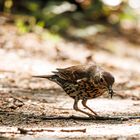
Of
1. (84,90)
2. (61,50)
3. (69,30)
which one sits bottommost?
(84,90)

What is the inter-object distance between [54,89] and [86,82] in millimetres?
2195

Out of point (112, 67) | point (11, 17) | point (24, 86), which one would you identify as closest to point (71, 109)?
point (24, 86)

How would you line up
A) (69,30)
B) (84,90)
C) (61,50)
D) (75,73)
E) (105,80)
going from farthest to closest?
1. (69,30)
2. (61,50)
3. (75,73)
4. (84,90)
5. (105,80)

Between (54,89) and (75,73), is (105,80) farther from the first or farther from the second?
(54,89)

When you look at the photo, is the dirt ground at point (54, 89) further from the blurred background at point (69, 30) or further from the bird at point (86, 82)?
the bird at point (86, 82)

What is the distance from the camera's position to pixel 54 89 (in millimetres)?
9953

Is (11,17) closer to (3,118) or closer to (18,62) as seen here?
(18,62)

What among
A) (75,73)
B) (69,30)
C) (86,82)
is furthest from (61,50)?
(86,82)

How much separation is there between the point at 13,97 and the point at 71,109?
2.79 ft

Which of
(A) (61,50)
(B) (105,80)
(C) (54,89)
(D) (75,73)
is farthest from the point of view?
(A) (61,50)

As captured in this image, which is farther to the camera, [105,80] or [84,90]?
[84,90]

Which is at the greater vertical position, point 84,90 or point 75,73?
point 75,73

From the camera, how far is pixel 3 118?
719 centimetres

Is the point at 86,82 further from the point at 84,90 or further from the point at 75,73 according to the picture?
the point at 75,73
